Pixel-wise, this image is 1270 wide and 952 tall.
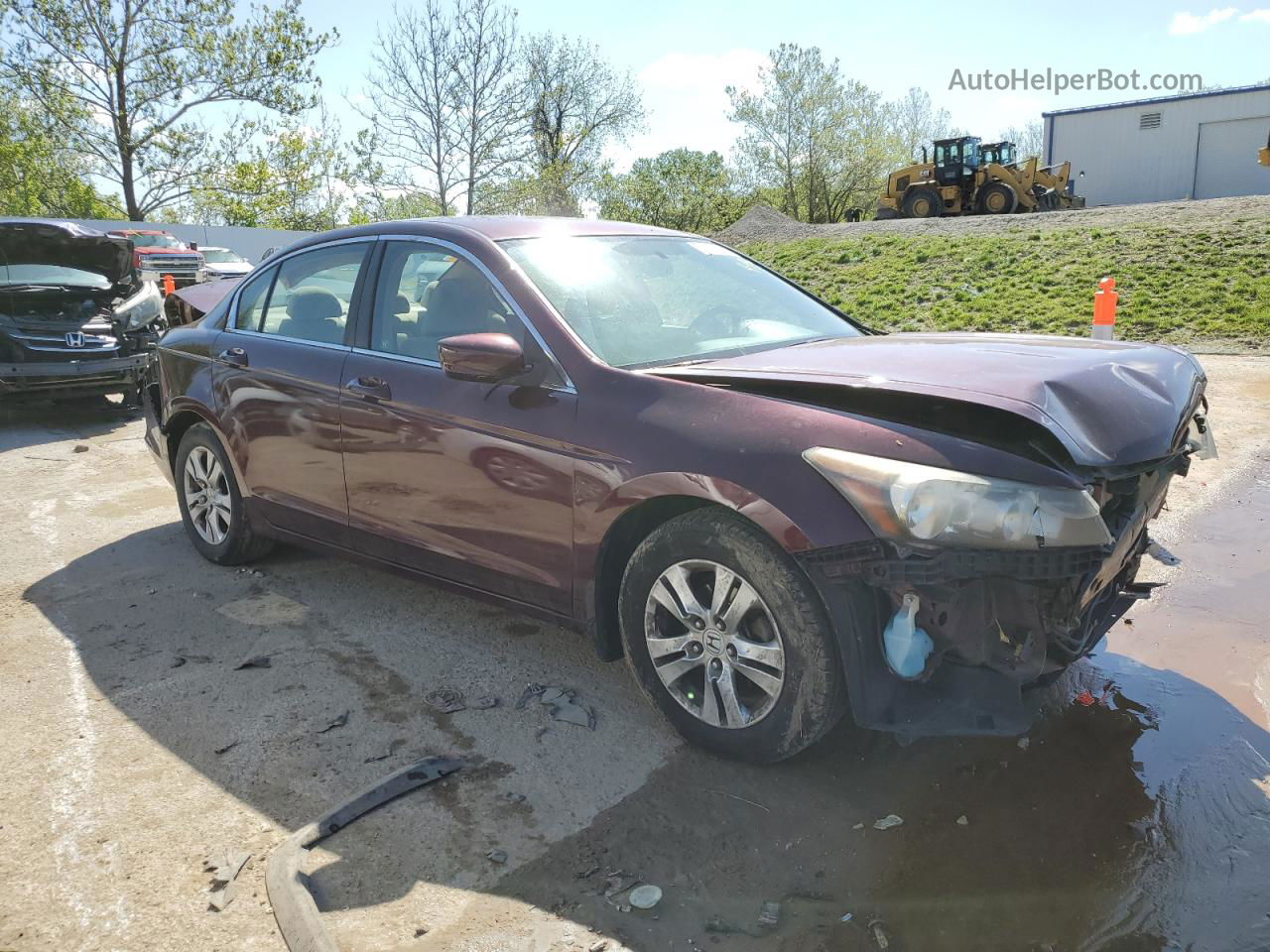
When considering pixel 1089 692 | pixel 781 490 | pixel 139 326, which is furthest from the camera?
pixel 139 326

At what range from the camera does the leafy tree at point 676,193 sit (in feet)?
137

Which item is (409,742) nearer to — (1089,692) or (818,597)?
(818,597)

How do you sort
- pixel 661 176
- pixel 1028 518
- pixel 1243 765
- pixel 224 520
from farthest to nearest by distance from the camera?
pixel 661 176 < pixel 224 520 < pixel 1243 765 < pixel 1028 518

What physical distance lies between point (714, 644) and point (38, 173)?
40.8m

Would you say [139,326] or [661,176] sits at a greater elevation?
[661,176]

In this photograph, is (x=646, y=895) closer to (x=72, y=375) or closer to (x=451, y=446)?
(x=451, y=446)

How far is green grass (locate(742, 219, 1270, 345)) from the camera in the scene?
1296cm

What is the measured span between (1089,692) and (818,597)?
1473 mm

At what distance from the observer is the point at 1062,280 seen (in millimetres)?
15266

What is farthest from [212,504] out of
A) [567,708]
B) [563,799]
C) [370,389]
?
[563,799]

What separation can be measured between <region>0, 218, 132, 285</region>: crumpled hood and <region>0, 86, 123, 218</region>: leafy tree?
28.2m

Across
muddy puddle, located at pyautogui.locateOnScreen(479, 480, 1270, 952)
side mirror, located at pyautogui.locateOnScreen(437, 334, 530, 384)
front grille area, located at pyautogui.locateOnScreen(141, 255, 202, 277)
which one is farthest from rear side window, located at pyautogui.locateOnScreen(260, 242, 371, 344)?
front grille area, located at pyautogui.locateOnScreen(141, 255, 202, 277)

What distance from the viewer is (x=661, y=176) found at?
42.8 m

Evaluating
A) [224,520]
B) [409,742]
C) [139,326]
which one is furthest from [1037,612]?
[139,326]
